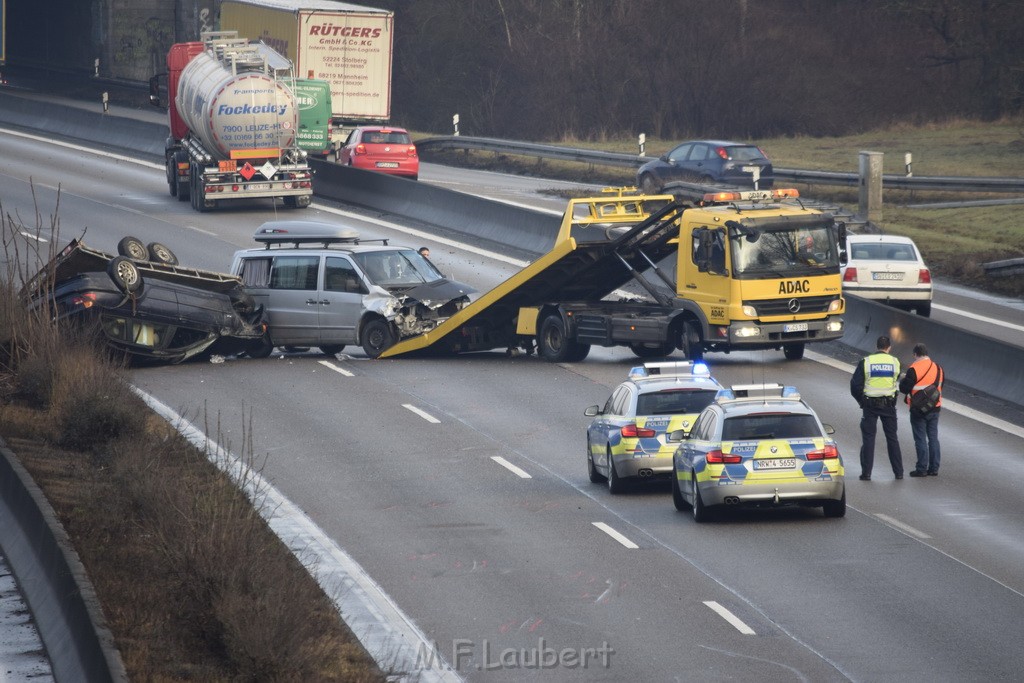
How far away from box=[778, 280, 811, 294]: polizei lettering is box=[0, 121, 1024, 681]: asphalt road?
4.26 ft

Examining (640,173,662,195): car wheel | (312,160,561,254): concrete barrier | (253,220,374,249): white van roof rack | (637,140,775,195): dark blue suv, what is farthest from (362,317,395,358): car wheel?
(640,173,662,195): car wheel

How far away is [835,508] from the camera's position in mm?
16562

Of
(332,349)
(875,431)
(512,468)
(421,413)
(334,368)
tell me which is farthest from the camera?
(332,349)

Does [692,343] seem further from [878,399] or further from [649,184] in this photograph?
[649,184]

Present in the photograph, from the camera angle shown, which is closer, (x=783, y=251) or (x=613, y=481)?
(x=613, y=481)

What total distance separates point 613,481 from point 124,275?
10546 millimetres

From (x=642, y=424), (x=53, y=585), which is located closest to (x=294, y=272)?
(x=642, y=424)

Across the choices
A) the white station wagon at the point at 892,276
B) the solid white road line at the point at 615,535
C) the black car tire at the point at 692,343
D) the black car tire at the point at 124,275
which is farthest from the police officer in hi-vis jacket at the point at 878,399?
the black car tire at the point at 124,275

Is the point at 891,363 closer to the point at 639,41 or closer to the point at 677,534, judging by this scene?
the point at 677,534

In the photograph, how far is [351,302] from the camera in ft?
89.1

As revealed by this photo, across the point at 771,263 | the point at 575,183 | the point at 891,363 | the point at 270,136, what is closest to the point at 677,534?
the point at 891,363

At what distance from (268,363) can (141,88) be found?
150 ft

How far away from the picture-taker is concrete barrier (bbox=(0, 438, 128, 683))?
10766 mm

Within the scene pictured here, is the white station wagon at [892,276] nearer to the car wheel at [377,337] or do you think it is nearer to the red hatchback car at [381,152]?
the car wheel at [377,337]
